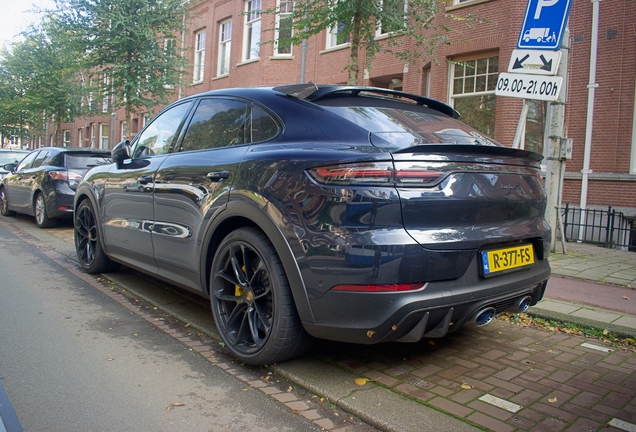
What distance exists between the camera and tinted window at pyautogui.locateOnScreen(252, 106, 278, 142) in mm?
3472

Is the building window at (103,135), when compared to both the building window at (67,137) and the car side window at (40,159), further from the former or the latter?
the car side window at (40,159)

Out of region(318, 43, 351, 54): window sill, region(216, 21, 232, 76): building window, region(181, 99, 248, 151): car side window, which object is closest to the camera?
region(181, 99, 248, 151): car side window

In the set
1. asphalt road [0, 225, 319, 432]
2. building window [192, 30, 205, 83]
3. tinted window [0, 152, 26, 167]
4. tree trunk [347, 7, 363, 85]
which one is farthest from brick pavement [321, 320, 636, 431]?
building window [192, 30, 205, 83]

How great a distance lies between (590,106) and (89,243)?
1068 centimetres

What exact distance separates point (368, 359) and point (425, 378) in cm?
44

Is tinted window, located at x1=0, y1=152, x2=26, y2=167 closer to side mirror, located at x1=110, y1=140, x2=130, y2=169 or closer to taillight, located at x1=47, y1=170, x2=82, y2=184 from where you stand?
taillight, located at x1=47, y1=170, x2=82, y2=184

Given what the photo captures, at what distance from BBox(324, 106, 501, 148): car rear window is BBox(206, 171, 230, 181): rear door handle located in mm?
796

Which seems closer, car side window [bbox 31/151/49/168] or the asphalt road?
the asphalt road

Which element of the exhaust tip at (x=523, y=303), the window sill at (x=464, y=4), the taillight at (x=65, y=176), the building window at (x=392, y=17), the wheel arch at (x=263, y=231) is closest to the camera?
the wheel arch at (x=263, y=231)

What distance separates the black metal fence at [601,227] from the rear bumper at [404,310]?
334 inches

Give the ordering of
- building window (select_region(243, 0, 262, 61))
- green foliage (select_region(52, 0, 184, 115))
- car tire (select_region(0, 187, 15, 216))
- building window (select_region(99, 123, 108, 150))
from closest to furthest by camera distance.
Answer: car tire (select_region(0, 187, 15, 216)) < green foliage (select_region(52, 0, 184, 115)) < building window (select_region(243, 0, 262, 61)) < building window (select_region(99, 123, 108, 150))

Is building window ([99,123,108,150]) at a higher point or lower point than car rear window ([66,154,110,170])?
higher

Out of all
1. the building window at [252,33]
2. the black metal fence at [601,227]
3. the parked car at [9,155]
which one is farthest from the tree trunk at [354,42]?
the building window at [252,33]

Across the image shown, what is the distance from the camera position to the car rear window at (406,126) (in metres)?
2.98
